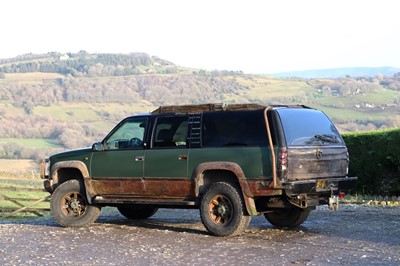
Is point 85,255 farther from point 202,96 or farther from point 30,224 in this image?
point 202,96

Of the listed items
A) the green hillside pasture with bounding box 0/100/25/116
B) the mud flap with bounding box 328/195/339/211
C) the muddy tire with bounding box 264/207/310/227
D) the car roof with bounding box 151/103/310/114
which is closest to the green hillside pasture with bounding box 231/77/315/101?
the green hillside pasture with bounding box 0/100/25/116

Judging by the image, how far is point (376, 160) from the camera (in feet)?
63.1

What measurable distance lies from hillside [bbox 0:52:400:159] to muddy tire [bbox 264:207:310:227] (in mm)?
54221

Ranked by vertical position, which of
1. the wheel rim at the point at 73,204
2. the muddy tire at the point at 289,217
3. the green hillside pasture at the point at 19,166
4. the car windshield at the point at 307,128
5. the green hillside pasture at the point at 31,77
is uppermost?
the green hillside pasture at the point at 31,77

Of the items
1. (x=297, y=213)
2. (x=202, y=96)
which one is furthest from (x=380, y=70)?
(x=297, y=213)

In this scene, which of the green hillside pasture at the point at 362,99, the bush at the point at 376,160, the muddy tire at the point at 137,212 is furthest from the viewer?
the green hillside pasture at the point at 362,99

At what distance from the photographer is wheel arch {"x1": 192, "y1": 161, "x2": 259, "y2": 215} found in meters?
10.8

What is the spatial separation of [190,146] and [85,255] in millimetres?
2753

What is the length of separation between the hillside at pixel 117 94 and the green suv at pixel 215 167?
54.9m

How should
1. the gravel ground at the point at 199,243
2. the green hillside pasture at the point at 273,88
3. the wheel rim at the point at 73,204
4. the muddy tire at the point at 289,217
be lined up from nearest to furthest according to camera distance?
the gravel ground at the point at 199,243 < the muddy tire at the point at 289,217 < the wheel rim at the point at 73,204 < the green hillside pasture at the point at 273,88

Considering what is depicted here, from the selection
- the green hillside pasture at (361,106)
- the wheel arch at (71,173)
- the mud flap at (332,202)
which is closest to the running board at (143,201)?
the wheel arch at (71,173)

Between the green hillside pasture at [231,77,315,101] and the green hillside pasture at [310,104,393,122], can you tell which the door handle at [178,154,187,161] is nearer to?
the green hillside pasture at [310,104,393,122]

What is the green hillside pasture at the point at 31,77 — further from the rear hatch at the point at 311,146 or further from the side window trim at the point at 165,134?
the rear hatch at the point at 311,146

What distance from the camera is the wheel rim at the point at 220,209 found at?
1109cm
